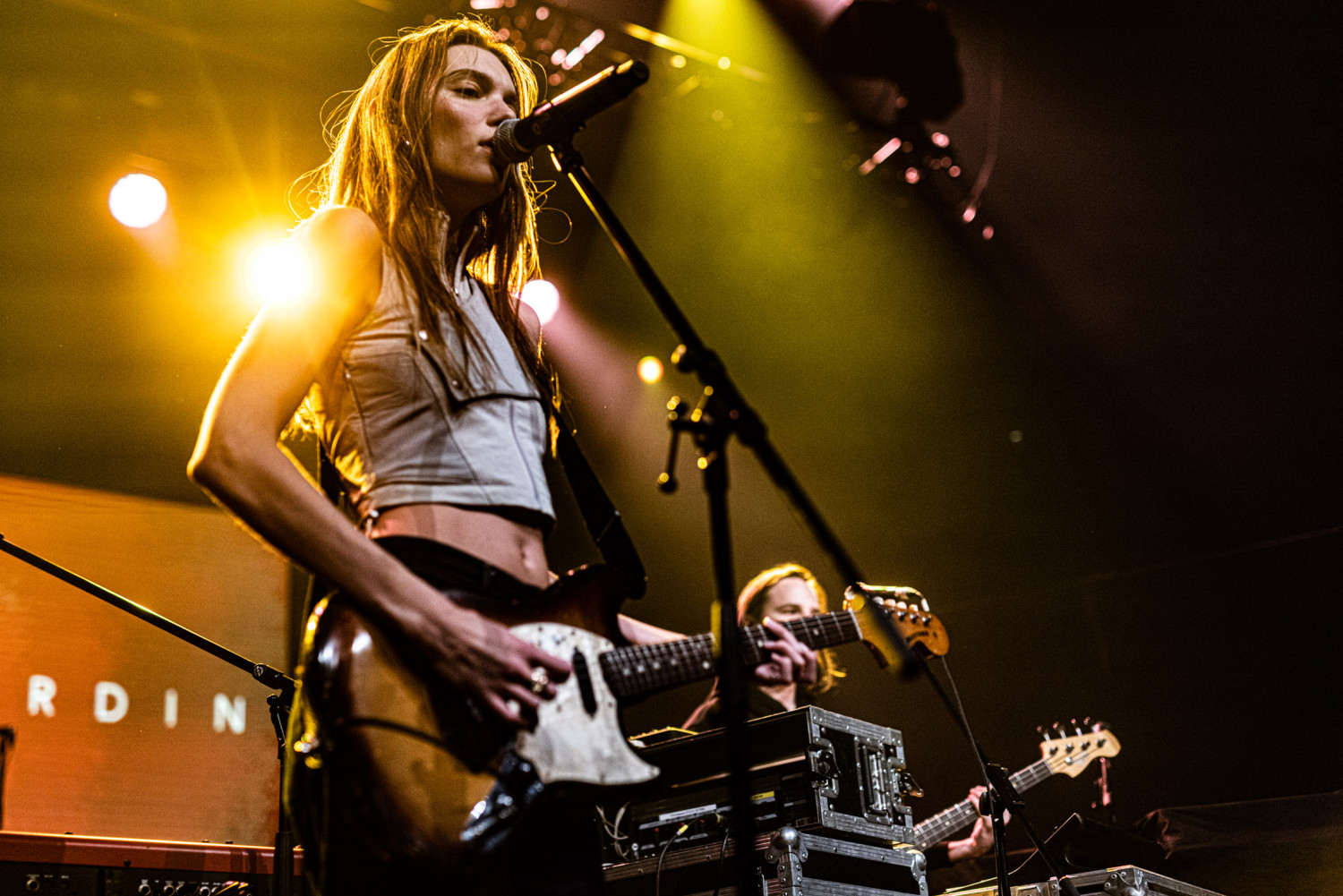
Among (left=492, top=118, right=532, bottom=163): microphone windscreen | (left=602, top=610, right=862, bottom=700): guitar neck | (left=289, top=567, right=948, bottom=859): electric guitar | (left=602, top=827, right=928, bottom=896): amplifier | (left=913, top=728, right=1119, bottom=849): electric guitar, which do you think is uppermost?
(left=492, top=118, right=532, bottom=163): microphone windscreen

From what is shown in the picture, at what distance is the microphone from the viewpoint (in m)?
1.95

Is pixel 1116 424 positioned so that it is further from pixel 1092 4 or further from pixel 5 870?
pixel 5 870

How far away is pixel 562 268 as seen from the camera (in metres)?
7.54

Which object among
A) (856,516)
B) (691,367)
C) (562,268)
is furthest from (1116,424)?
(691,367)

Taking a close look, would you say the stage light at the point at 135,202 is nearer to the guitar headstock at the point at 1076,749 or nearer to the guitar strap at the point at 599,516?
the guitar strap at the point at 599,516

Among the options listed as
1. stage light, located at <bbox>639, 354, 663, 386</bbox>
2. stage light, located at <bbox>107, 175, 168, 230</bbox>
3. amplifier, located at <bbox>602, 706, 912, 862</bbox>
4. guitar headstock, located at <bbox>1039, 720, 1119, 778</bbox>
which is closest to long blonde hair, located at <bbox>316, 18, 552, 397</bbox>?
amplifier, located at <bbox>602, 706, 912, 862</bbox>

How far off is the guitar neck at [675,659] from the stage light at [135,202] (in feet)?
16.2

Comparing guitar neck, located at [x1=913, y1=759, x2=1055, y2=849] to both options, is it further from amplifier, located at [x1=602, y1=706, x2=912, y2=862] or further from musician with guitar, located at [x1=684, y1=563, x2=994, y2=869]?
amplifier, located at [x1=602, y1=706, x2=912, y2=862]

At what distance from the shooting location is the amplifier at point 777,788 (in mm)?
3119

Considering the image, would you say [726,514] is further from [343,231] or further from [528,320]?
Result: [528,320]

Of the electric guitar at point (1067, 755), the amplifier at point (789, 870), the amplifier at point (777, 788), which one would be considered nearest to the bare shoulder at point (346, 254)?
the amplifier at point (777, 788)

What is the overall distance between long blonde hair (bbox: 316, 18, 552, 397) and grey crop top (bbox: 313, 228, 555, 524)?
5 cm

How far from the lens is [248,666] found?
114 inches

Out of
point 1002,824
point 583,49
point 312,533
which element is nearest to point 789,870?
point 1002,824
